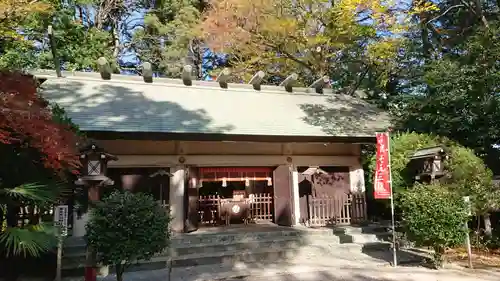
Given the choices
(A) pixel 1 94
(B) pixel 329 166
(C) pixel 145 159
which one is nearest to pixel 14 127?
(A) pixel 1 94

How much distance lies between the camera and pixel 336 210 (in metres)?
11.4

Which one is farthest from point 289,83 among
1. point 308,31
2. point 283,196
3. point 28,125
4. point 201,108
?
point 28,125

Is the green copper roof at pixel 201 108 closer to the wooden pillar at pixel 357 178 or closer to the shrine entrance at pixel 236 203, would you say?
the wooden pillar at pixel 357 178

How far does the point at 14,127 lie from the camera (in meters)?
4.26

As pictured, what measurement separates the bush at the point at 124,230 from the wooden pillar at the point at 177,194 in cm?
432

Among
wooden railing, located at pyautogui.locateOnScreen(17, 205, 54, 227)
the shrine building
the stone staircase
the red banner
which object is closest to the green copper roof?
the shrine building

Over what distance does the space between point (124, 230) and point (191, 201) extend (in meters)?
4.77

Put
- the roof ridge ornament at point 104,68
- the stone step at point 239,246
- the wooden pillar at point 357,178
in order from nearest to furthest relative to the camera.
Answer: the stone step at point 239,246 → the roof ridge ornament at point 104,68 → the wooden pillar at point 357,178

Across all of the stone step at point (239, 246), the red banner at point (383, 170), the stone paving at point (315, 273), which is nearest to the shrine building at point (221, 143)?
the stone step at point (239, 246)

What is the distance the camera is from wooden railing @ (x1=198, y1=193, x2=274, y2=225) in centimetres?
1188

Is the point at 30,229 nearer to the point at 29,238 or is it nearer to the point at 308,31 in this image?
the point at 29,238

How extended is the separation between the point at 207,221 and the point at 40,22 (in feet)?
38.0

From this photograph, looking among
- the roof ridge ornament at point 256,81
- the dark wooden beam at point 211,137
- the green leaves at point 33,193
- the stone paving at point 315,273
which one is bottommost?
the stone paving at point 315,273

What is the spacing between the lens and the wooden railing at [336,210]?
11.1 metres
